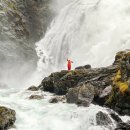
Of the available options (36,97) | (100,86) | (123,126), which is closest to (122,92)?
(123,126)

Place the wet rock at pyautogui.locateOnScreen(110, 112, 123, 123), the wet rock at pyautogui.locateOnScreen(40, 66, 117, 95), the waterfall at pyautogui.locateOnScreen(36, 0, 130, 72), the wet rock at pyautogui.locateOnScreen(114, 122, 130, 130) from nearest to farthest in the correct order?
the wet rock at pyautogui.locateOnScreen(114, 122, 130, 130)
the wet rock at pyautogui.locateOnScreen(110, 112, 123, 123)
the wet rock at pyautogui.locateOnScreen(40, 66, 117, 95)
the waterfall at pyautogui.locateOnScreen(36, 0, 130, 72)

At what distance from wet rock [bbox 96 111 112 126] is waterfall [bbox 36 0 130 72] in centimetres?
2774

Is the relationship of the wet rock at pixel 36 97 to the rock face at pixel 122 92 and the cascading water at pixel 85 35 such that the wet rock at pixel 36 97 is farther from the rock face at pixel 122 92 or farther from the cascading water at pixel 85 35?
the rock face at pixel 122 92

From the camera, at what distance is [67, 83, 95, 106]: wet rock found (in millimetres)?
29328

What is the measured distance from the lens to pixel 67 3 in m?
78.3

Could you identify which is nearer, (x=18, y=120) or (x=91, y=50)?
(x=18, y=120)

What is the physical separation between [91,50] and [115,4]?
1310cm

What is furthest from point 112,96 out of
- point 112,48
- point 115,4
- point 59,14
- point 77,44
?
point 59,14

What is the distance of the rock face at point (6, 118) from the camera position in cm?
2242

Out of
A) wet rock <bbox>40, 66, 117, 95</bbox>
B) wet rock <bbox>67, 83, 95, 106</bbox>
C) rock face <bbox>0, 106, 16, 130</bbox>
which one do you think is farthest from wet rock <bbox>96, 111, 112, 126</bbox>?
wet rock <bbox>40, 66, 117, 95</bbox>

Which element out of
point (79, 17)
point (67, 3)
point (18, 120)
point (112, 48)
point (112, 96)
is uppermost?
point (67, 3)

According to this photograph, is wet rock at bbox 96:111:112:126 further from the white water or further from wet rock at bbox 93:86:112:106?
wet rock at bbox 93:86:112:106

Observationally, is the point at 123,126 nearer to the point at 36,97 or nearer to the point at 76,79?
the point at 36,97

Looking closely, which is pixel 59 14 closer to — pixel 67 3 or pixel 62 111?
pixel 67 3
